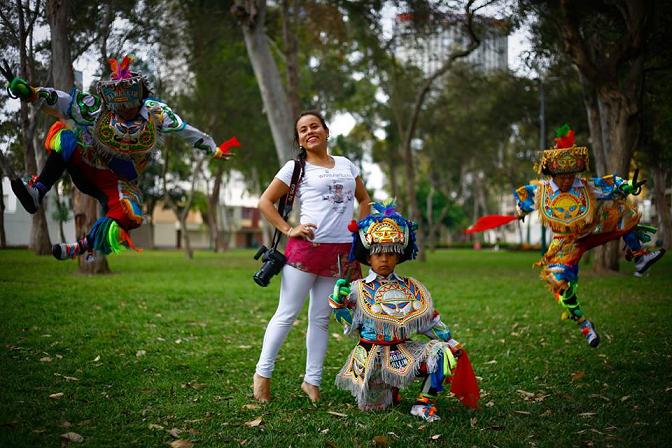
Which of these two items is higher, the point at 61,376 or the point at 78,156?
the point at 78,156

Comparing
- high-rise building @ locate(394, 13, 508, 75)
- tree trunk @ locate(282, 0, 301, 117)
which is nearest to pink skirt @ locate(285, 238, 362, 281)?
tree trunk @ locate(282, 0, 301, 117)

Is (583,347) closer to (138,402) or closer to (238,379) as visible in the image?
(238,379)

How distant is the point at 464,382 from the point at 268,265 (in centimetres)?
174

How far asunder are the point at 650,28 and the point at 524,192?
222 inches

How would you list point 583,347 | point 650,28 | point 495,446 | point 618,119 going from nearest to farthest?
point 495,446
point 583,347
point 650,28
point 618,119

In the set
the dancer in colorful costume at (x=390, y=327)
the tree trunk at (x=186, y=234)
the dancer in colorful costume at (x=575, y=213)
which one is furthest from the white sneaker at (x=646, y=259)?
the tree trunk at (x=186, y=234)

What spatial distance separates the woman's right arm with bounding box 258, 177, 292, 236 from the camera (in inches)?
187

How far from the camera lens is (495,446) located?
3891mm

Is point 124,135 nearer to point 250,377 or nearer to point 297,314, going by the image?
point 297,314

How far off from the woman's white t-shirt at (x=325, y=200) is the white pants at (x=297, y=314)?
1.24ft

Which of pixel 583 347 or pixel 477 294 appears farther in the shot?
pixel 477 294

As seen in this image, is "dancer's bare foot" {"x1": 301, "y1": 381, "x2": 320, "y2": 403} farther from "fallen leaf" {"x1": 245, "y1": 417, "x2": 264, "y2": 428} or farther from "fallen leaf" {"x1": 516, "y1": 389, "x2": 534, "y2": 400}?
"fallen leaf" {"x1": 516, "y1": 389, "x2": 534, "y2": 400}

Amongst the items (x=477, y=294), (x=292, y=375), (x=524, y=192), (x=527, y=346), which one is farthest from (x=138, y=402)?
(x=477, y=294)

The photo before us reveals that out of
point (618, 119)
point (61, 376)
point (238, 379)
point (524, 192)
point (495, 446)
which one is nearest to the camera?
point (495, 446)
